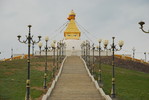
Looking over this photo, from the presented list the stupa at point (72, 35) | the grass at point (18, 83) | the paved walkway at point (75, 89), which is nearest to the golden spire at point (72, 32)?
the stupa at point (72, 35)

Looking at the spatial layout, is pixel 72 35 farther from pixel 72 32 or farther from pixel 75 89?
pixel 75 89

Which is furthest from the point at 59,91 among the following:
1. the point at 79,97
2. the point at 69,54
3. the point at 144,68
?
the point at 69,54

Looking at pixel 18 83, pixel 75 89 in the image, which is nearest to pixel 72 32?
pixel 18 83

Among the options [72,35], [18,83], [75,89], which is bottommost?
[75,89]

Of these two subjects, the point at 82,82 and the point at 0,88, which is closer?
the point at 0,88

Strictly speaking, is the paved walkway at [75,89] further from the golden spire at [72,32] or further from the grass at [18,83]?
the golden spire at [72,32]

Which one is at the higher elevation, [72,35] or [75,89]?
[72,35]

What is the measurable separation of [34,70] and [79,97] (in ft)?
46.3

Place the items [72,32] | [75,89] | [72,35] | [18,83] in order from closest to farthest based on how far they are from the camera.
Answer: [75,89] < [18,83] < [72,35] < [72,32]

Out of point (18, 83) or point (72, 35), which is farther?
point (72, 35)

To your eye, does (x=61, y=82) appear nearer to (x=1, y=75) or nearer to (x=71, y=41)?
(x=1, y=75)

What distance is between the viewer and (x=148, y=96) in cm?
2161

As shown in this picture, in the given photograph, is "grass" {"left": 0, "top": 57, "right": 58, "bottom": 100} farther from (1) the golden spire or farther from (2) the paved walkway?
(1) the golden spire

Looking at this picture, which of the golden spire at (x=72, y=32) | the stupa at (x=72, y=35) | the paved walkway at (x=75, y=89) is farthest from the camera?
the golden spire at (x=72, y=32)
